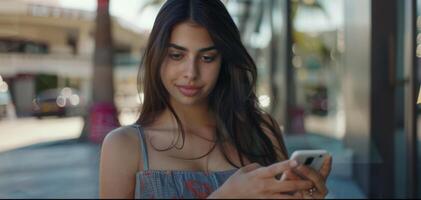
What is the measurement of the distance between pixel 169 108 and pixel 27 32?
4856mm

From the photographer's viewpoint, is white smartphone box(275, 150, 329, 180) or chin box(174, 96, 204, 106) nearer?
white smartphone box(275, 150, 329, 180)

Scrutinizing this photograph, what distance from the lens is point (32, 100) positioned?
292 inches

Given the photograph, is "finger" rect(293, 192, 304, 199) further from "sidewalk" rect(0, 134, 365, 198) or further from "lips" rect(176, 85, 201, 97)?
"sidewalk" rect(0, 134, 365, 198)

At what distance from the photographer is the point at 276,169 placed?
109cm

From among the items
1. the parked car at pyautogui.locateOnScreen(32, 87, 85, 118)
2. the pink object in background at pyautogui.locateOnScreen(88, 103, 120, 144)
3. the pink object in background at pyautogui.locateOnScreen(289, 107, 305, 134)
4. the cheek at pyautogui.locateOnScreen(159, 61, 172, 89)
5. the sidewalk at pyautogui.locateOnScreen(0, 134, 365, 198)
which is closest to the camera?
the cheek at pyautogui.locateOnScreen(159, 61, 172, 89)

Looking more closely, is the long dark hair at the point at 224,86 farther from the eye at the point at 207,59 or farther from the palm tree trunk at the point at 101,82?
the palm tree trunk at the point at 101,82

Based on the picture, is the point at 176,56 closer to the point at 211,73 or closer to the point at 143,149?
the point at 211,73

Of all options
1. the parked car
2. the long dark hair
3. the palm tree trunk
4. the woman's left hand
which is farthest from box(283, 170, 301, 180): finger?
the parked car

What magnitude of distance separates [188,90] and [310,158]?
37 cm

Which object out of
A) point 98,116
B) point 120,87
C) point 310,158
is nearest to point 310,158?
point 310,158

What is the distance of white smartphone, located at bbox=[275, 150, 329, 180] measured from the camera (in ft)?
3.57

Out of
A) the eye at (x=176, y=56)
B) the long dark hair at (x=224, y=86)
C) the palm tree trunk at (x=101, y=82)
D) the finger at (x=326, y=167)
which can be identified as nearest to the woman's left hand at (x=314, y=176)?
the finger at (x=326, y=167)

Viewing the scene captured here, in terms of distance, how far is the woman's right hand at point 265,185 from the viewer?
1.09 meters

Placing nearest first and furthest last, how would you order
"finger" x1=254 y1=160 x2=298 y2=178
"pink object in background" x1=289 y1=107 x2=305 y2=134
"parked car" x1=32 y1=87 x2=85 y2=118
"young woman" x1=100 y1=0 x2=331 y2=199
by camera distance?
"finger" x1=254 y1=160 x2=298 y2=178 → "young woman" x1=100 y1=0 x2=331 y2=199 → "parked car" x1=32 y1=87 x2=85 y2=118 → "pink object in background" x1=289 y1=107 x2=305 y2=134
